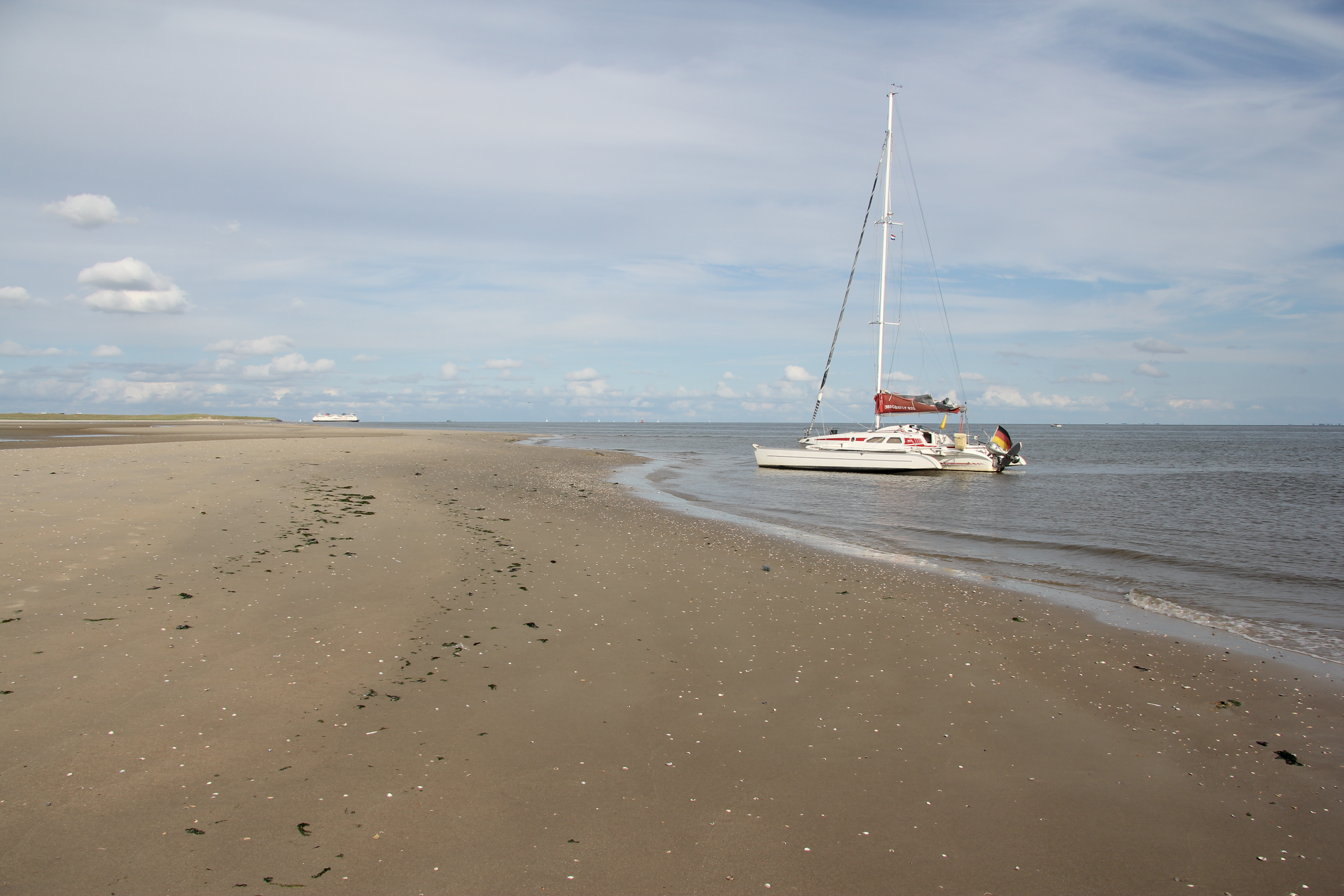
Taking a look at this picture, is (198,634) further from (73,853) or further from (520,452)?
(520,452)

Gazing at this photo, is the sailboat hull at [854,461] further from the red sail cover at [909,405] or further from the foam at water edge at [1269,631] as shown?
the foam at water edge at [1269,631]

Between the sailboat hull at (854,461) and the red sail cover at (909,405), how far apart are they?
117 inches

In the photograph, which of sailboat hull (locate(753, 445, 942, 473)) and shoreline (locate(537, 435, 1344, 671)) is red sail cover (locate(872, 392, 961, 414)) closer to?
sailboat hull (locate(753, 445, 942, 473))

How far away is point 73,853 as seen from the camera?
3834 mm

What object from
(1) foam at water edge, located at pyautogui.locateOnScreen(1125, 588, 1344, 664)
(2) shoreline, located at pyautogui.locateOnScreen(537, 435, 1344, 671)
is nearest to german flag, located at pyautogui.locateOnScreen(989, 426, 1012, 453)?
(2) shoreline, located at pyautogui.locateOnScreen(537, 435, 1344, 671)

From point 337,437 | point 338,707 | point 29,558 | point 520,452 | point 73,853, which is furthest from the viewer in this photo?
point 337,437

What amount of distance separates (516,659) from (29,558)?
7.46 m

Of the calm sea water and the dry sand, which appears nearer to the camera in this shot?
the dry sand

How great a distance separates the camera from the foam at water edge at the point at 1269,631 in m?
9.01

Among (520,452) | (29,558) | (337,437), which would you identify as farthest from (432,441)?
(29,558)

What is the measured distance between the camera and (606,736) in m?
5.59

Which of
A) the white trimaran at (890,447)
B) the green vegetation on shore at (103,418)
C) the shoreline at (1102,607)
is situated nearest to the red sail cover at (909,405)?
the white trimaran at (890,447)

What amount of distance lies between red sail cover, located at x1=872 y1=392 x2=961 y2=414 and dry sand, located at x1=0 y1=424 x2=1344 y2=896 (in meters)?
30.5

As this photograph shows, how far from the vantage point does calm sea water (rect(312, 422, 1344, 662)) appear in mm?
11875
